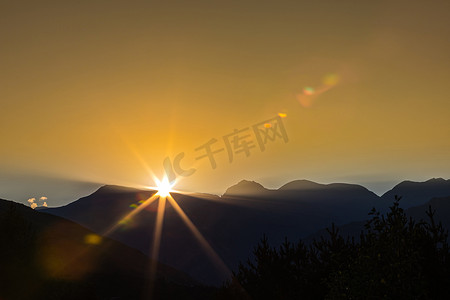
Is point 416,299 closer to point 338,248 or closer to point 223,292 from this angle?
point 338,248

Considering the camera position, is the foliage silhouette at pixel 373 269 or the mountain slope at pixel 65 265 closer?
the foliage silhouette at pixel 373 269

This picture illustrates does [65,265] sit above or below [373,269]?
below

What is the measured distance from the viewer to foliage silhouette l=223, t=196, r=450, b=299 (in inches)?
545

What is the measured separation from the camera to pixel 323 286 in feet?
84.7

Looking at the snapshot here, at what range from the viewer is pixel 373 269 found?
14.6 meters

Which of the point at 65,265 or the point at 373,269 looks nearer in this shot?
the point at 373,269

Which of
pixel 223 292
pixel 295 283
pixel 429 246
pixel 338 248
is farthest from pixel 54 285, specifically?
pixel 429 246

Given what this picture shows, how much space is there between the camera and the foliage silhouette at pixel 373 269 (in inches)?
545

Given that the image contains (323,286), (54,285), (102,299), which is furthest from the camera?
(102,299)

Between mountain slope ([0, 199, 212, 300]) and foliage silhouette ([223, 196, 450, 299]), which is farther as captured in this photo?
mountain slope ([0, 199, 212, 300])

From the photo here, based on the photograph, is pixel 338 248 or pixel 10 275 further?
pixel 10 275

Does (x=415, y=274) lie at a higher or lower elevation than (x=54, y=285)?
higher

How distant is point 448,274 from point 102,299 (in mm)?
51531

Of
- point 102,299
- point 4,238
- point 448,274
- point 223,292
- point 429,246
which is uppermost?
point 4,238
